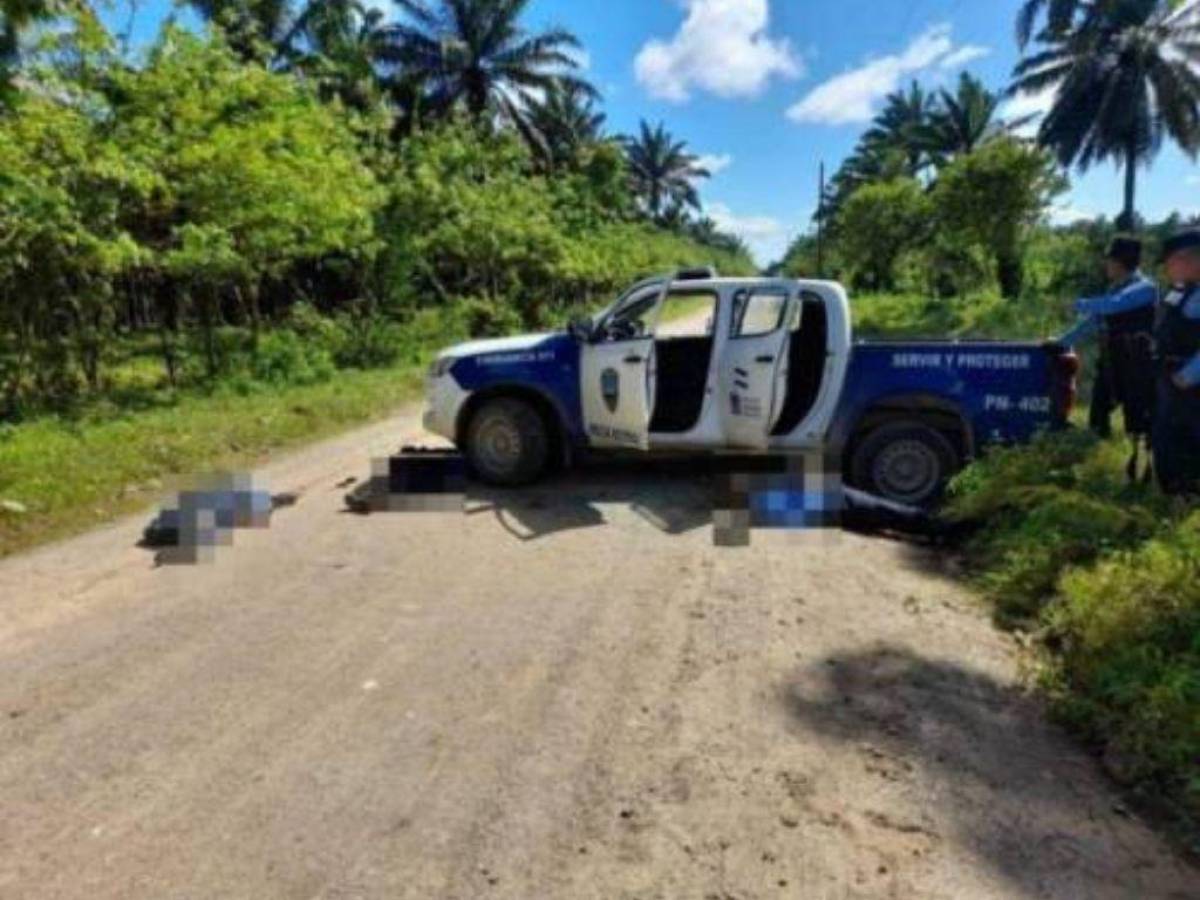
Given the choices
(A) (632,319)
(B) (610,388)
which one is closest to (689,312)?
(A) (632,319)

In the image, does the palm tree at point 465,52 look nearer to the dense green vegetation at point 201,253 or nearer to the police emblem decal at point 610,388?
the dense green vegetation at point 201,253

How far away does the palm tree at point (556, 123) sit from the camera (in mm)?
41438

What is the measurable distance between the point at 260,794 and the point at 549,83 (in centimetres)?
3999

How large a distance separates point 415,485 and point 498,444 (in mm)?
802

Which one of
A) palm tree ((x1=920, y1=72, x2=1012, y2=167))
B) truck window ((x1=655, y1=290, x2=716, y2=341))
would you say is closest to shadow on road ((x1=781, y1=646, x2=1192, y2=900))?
truck window ((x1=655, y1=290, x2=716, y2=341))

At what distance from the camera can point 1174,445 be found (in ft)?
19.9

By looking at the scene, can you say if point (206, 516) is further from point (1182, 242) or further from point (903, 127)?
point (903, 127)

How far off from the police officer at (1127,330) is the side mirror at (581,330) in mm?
3656

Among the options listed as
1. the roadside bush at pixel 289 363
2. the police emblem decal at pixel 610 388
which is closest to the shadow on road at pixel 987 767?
the police emblem decal at pixel 610 388

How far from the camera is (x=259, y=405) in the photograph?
13359mm

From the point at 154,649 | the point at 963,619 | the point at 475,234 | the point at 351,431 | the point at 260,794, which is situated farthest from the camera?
the point at 475,234

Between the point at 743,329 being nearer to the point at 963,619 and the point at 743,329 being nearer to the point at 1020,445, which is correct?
the point at 1020,445

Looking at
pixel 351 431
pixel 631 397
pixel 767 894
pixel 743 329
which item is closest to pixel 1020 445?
pixel 743 329

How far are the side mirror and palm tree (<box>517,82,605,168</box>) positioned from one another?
113 feet
